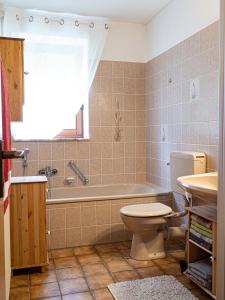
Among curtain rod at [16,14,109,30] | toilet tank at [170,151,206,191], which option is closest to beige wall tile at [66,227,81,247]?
toilet tank at [170,151,206,191]

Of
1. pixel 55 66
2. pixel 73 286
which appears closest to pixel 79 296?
pixel 73 286

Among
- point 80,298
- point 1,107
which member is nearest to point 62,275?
point 80,298

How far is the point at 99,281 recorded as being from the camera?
227 centimetres

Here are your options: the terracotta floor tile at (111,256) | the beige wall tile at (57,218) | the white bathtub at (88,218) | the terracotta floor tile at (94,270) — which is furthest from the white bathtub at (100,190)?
the terracotta floor tile at (94,270)

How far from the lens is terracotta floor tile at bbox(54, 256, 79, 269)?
254 centimetres

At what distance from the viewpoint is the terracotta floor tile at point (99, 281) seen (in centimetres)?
219

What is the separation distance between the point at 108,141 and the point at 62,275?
182cm

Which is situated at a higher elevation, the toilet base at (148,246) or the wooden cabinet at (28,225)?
the wooden cabinet at (28,225)

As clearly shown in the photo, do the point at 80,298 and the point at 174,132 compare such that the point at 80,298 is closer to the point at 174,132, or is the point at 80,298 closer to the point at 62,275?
A: the point at 62,275

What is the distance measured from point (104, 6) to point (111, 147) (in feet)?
5.35

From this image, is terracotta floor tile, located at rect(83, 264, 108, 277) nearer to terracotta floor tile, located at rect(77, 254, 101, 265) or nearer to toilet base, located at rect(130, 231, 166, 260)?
terracotta floor tile, located at rect(77, 254, 101, 265)

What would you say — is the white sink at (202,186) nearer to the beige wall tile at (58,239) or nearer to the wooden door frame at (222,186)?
the wooden door frame at (222,186)

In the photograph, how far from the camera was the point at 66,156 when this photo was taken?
3629 mm

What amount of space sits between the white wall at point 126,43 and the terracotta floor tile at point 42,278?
252cm
